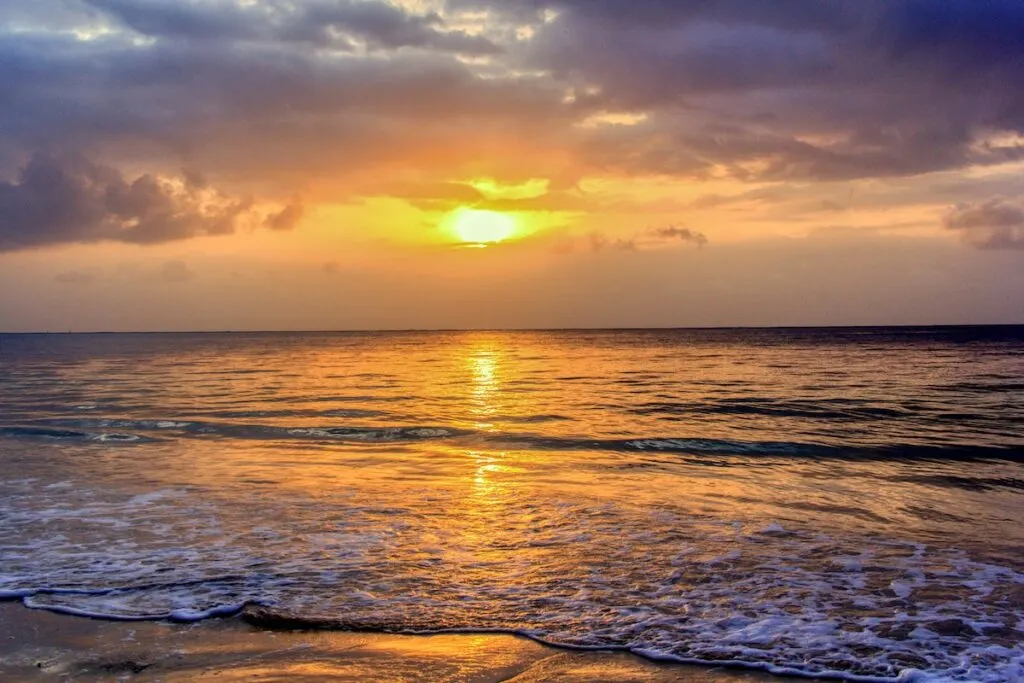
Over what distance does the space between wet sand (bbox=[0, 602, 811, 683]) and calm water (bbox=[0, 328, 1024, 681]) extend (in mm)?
330

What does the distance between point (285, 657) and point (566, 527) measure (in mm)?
5699

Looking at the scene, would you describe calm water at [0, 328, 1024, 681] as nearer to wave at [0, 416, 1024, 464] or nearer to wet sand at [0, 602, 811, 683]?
wave at [0, 416, 1024, 464]

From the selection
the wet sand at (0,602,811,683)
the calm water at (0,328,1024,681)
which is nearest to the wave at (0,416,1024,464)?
the calm water at (0,328,1024,681)

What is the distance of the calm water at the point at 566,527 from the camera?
25.9 ft

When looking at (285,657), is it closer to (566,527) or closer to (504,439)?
(566,527)

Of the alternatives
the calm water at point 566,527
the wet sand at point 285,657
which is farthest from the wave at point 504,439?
the wet sand at point 285,657

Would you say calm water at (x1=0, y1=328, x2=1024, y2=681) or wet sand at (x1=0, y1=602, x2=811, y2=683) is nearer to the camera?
wet sand at (x1=0, y1=602, x2=811, y2=683)

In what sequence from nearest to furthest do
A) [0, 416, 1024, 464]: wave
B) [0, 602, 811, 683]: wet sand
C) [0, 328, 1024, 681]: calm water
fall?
[0, 602, 811, 683]: wet sand → [0, 328, 1024, 681]: calm water → [0, 416, 1024, 464]: wave

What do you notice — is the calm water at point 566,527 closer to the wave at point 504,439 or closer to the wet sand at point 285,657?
the wave at point 504,439

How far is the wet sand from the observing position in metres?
6.57

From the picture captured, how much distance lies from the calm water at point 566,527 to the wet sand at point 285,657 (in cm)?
33

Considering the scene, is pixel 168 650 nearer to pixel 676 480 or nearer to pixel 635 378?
pixel 676 480

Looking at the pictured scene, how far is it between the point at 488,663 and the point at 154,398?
34094 millimetres

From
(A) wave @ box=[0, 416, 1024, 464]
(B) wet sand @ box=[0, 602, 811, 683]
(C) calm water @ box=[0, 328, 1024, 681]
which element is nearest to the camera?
(B) wet sand @ box=[0, 602, 811, 683]
